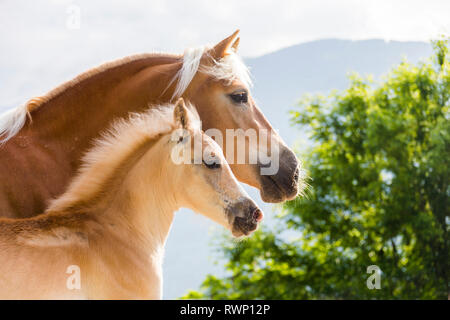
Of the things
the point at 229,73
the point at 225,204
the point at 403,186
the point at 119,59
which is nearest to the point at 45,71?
the point at 119,59

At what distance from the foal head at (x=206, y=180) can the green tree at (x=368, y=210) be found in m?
8.30

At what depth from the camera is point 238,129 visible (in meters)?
3.15

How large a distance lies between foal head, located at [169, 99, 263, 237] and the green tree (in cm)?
830

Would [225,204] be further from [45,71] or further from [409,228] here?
[409,228]

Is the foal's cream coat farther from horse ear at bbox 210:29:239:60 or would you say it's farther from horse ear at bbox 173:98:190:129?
horse ear at bbox 210:29:239:60

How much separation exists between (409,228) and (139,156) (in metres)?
9.48

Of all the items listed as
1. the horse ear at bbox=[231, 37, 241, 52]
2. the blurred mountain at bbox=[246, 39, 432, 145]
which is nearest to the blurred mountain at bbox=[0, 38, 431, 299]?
the blurred mountain at bbox=[246, 39, 432, 145]

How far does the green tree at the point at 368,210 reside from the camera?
432 inches

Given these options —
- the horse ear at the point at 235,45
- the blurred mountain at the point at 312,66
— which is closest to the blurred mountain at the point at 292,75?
the blurred mountain at the point at 312,66

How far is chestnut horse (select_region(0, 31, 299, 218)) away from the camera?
2.84 meters

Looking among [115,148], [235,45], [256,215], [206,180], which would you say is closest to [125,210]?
[115,148]

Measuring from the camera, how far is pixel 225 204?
2.61 metres

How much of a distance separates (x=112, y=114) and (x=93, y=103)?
127 millimetres
